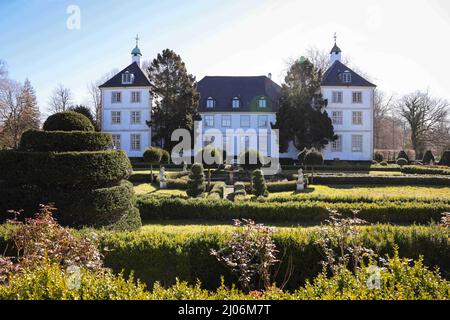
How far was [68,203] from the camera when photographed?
8.82m

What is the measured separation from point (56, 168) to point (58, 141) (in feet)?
2.91

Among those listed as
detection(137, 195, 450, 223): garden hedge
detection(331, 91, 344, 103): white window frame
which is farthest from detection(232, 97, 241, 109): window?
detection(137, 195, 450, 223): garden hedge

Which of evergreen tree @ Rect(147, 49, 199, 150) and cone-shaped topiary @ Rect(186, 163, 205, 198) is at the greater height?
evergreen tree @ Rect(147, 49, 199, 150)

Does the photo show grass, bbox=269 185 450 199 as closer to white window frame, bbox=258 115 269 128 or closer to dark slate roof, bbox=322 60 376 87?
dark slate roof, bbox=322 60 376 87

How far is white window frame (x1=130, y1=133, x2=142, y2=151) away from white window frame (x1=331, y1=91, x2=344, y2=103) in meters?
19.9

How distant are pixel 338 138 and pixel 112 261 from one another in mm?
30556

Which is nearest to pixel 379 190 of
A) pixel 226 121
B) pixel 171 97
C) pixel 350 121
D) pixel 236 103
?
pixel 350 121

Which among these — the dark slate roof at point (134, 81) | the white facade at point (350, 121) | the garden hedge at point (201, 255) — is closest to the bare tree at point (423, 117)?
the white facade at point (350, 121)

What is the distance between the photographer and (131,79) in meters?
35.0

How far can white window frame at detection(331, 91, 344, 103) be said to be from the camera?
34.2 m

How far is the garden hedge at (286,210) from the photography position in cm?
1193

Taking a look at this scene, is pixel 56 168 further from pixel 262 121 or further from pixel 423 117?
pixel 423 117
